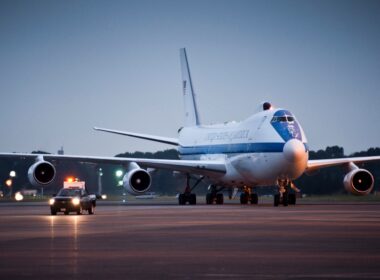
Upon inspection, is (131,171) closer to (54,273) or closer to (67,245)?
(67,245)

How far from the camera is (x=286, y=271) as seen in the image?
1520 centimetres

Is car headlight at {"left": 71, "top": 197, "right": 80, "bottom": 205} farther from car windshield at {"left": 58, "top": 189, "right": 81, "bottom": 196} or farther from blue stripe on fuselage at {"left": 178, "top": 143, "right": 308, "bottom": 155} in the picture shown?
blue stripe on fuselage at {"left": 178, "top": 143, "right": 308, "bottom": 155}

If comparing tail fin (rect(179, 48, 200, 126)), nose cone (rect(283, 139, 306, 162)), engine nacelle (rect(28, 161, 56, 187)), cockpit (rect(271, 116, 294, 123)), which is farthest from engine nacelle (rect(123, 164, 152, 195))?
tail fin (rect(179, 48, 200, 126))

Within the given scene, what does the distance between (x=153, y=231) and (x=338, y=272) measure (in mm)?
11767

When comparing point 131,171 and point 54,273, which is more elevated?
point 131,171

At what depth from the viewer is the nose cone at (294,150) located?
51125 mm

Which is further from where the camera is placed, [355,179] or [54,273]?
[355,179]

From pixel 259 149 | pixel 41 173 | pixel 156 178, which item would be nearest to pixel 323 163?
pixel 259 149

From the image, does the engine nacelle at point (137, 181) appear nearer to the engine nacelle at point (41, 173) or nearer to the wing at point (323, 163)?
the engine nacelle at point (41, 173)

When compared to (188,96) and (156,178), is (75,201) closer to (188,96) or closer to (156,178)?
(188,96)

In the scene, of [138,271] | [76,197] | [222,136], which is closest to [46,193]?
[222,136]

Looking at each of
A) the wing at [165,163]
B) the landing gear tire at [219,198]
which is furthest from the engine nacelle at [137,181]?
the landing gear tire at [219,198]

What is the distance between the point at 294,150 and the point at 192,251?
106ft

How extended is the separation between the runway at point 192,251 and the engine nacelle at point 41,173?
2769cm
